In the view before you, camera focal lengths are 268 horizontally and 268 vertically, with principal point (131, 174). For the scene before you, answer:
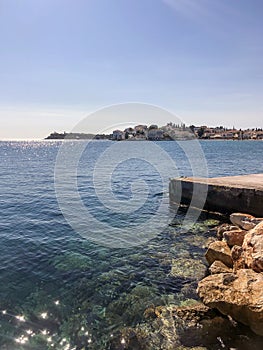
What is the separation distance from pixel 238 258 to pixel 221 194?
6451 millimetres

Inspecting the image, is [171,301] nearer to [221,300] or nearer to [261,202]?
[221,300]

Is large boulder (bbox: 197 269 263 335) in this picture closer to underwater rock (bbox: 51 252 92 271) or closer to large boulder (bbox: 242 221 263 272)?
large boulder (bbox: 242 221 263 272)

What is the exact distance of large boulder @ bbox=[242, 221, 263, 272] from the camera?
19.9 feet

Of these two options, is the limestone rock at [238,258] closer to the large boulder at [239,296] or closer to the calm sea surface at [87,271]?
the large boulder at [239,296]

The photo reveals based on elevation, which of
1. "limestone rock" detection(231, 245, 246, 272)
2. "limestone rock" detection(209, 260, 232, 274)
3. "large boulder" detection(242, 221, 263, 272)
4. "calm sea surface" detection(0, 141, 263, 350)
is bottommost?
"calm sea surface" detection(0, 141, 263, 350)

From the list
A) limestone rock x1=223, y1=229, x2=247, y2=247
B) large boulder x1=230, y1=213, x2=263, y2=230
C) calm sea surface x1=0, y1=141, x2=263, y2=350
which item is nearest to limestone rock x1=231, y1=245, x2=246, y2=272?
limestone rock x1=223, y1=229, x2=247, y2=247

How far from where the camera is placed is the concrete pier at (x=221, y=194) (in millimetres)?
11703

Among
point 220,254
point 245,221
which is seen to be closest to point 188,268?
point 220,254

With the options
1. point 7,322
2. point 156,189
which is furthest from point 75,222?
point 156,189

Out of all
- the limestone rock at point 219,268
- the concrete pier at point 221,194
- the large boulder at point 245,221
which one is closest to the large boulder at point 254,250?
the limestone rock at point 219,268

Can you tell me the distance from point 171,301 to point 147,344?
1.44 metres

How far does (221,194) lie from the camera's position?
13.2 metres

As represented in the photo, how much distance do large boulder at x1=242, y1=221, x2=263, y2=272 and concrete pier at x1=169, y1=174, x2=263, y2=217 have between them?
4793 mm

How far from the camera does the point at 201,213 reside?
45.7 ft
